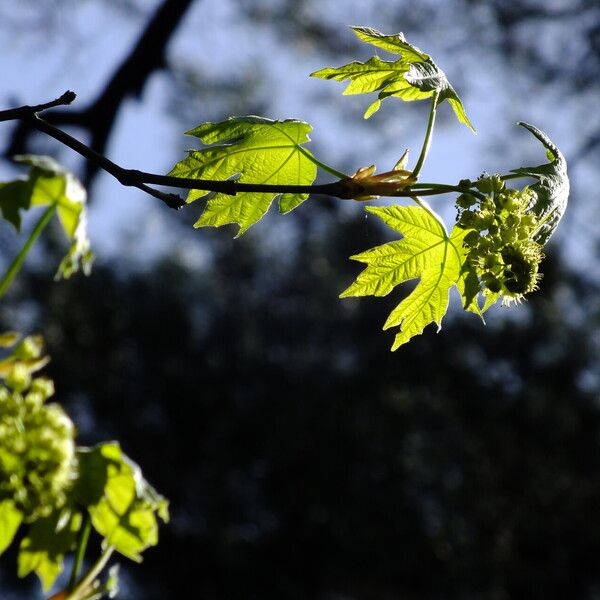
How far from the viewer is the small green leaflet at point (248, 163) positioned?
3.30 ft

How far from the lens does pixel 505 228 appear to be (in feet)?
3.10

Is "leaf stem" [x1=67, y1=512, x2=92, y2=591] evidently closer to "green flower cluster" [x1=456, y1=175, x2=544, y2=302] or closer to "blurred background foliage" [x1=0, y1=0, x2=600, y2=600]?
"green flower cluster" [x1=456, y1=175, x2=544, y2=302]

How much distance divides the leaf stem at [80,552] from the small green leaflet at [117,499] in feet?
0.03

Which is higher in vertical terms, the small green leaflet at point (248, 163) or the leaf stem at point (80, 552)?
the small green leaflet at point (248, 163)

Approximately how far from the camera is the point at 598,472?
37.2 ft

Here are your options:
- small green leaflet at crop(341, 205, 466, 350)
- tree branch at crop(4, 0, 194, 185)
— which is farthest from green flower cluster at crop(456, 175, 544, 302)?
tree branch at crop(4, 0, 194, 185)

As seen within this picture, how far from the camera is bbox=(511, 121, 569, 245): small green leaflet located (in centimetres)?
95

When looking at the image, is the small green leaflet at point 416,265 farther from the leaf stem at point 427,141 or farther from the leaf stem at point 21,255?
the leaf stem at point 21,255

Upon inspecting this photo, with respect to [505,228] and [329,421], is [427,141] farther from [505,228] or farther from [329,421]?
[329,421]

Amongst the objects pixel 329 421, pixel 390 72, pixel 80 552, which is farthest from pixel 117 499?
pixel 329 421

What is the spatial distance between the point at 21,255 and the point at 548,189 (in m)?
0.54

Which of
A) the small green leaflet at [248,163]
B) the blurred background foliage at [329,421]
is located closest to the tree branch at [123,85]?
the small green leaflet at [248,163]

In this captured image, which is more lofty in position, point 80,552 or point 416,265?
point 416,265

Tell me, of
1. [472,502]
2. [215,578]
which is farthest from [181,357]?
[472,502]
